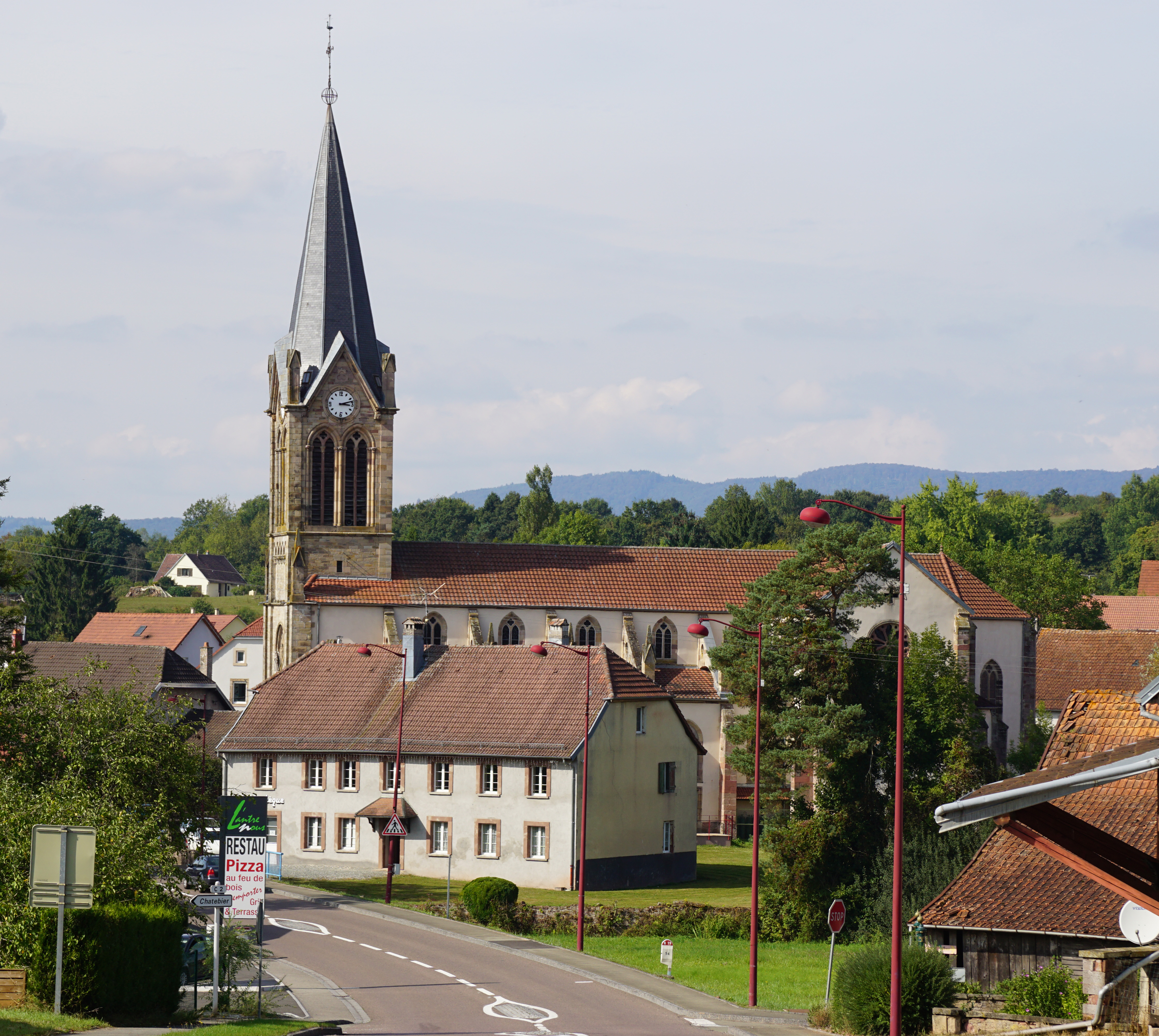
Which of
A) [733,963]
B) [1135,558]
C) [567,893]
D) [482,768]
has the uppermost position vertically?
[1135,558]

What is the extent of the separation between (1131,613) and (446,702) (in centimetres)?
8531

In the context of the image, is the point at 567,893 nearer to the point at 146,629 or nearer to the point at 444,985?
the point at 444,985

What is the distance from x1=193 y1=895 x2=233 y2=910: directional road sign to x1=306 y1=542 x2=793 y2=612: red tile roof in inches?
1782

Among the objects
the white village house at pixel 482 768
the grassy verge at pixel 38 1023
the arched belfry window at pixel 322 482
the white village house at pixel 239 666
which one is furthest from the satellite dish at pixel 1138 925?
the white village house at pixel 239 666

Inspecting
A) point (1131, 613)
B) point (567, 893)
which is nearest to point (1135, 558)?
point (1131, 613)

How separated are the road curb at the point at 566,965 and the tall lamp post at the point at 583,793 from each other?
1.04 metres

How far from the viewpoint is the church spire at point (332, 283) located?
76.2 metres

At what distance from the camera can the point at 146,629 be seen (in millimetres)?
114625

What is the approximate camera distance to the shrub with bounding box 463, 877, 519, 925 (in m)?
47.9

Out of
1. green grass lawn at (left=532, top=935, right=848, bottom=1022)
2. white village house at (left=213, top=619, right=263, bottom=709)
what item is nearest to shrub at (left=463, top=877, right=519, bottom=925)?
green grass lawn at (left=532, top=935, right=848, bottom=1022)

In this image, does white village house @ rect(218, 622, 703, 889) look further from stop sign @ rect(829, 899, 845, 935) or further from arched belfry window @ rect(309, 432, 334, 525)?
stop sign @ rect(829, 899, 845, 935)

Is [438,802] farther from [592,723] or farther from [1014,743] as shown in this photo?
[1014,743]

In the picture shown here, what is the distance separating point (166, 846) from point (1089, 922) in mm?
15867

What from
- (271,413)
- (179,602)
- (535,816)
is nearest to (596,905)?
(535,816)
